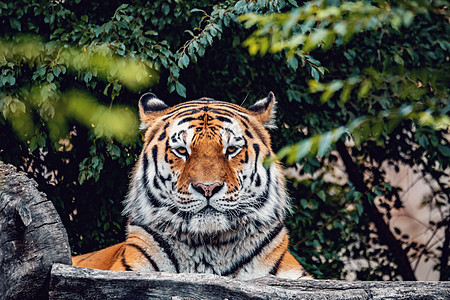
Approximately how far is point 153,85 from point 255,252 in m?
1.67

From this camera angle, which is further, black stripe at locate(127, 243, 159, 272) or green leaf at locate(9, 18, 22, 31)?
green leaf at locate(9, 18, 22, 31)

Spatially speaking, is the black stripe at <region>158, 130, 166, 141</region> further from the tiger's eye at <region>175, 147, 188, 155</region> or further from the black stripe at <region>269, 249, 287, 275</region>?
the black stripe at <region>269, 249, 287, 275</region>

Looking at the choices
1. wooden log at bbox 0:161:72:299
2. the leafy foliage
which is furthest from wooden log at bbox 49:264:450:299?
the leafy foliage

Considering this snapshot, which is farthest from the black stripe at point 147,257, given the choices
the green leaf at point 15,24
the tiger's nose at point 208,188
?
the green leaf at point 15,24

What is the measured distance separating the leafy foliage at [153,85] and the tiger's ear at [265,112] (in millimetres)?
406

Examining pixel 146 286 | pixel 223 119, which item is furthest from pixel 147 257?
pixel 223 119

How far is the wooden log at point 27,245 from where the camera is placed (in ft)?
8.95

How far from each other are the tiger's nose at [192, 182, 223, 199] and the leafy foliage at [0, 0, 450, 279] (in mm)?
818

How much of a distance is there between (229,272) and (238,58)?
2.15 m

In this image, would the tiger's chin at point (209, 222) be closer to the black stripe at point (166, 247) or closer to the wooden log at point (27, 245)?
the black stripe at point (166, 247)

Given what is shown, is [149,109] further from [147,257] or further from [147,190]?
[147,257]

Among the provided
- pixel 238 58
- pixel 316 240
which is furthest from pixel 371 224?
pixel 238 58

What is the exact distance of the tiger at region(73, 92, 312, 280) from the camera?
3.16 m

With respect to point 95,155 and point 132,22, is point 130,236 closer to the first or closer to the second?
point 95,155
